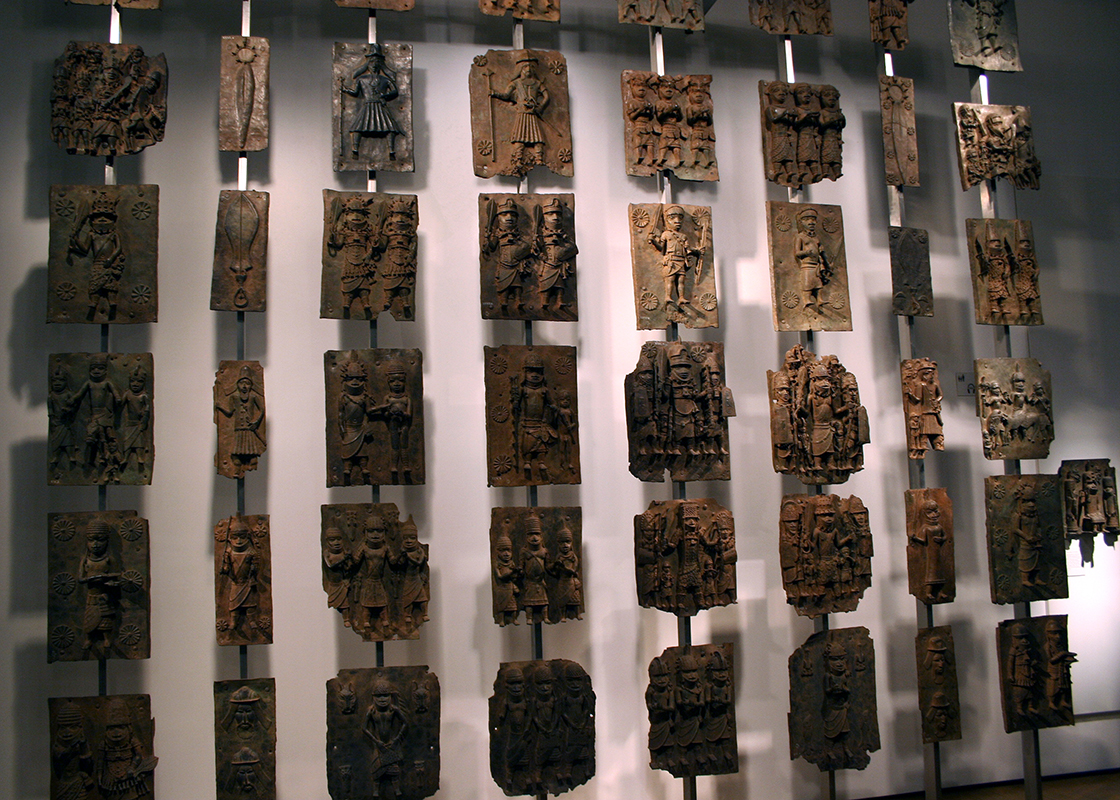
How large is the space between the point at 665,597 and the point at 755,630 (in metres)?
1.07

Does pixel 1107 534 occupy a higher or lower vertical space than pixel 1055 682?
higher

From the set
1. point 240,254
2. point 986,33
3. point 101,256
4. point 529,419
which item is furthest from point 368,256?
point 986,33

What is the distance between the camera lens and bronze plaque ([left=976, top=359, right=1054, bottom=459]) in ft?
18.0

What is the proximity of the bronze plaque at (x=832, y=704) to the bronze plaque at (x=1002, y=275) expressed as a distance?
7.22 feet

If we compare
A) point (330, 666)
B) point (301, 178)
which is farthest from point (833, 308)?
point (330, 666)

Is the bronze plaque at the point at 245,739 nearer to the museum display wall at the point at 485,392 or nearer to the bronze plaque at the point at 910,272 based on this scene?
the museum display wall at the point at 485,392

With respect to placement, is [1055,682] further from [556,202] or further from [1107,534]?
[556,202]

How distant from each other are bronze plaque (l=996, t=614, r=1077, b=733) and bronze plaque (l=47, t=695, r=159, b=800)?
15.9 feet

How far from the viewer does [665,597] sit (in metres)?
4.86

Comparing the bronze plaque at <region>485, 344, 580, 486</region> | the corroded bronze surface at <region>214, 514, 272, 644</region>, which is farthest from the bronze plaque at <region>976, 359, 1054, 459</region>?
the corroded bronze surface at <region>214, 514, 272, 644</region>

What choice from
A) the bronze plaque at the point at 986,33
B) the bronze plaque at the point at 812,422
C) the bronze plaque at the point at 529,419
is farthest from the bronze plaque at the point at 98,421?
the bronze plaque at the point at 986,33

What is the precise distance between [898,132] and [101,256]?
466 cm

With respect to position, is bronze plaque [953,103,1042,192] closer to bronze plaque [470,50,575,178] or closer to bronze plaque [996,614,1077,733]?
bronze plaque [470,50,575,178]

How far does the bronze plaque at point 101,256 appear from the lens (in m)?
4.65
